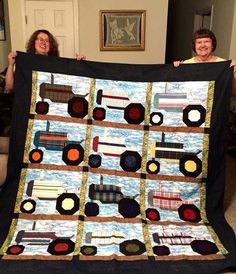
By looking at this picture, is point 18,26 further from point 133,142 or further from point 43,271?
point 43,271

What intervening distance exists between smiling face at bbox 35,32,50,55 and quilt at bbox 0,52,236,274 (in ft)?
0.54

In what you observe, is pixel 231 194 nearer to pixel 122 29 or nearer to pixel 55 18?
pixel 122 29

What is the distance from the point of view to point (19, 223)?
1.87 metres

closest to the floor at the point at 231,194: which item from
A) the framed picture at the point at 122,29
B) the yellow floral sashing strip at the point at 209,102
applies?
the yellow floral sashing strip at the point at 209,102

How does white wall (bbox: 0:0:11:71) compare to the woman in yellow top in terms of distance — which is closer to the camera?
the woman in yellow top

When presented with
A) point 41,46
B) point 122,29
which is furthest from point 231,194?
point 122,29

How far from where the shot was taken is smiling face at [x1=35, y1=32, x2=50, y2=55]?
2205 millimetres

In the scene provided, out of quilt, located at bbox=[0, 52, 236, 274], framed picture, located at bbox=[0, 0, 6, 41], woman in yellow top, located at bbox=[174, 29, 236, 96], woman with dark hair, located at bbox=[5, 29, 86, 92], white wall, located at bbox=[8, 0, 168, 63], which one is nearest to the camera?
quilt, located at bbox=[0, 52, 236, 274]

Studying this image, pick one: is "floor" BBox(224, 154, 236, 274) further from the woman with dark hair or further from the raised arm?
the raised arm

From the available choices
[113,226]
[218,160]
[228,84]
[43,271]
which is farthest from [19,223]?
[228,84]

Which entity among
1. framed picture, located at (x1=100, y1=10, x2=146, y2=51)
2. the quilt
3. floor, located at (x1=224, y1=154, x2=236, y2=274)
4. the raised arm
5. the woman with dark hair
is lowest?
floor, located at (x1=224, y1=154, x2=236, y2=274)

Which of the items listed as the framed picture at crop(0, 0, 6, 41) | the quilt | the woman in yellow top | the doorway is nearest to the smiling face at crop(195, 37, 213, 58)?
the woman in yellow top

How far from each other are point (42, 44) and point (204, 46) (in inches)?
44.2

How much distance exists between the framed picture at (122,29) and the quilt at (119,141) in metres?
2.41
